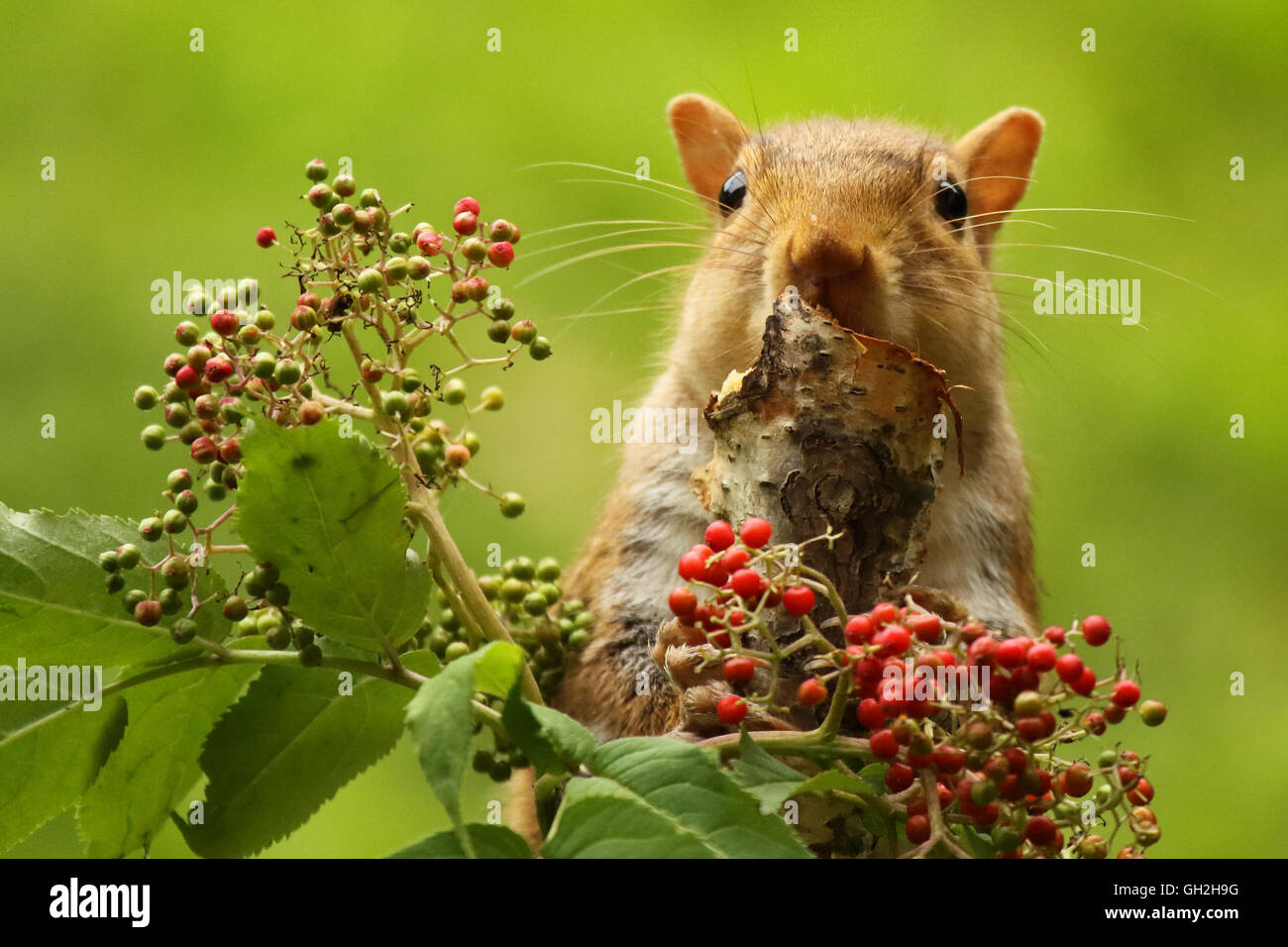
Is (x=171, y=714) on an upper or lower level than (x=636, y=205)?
lower

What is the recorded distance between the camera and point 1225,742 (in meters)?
1.83

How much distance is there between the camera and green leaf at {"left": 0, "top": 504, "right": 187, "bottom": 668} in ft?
1.87

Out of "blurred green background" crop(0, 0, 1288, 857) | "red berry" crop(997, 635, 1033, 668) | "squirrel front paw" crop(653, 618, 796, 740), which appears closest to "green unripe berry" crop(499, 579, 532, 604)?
"squirrel front paw" crop(653, 618, 796, 740)

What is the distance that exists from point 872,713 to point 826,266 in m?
0.41

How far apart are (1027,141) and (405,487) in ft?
2.94

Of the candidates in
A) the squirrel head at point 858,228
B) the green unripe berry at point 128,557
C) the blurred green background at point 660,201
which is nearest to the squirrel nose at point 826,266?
the squirrel head at point 858,228

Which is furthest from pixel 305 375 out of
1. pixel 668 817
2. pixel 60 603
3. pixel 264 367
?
pixel 668 817

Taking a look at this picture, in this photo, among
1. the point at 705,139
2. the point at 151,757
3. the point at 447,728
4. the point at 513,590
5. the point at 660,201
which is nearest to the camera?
the point at 447,728

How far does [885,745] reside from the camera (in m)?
0.50

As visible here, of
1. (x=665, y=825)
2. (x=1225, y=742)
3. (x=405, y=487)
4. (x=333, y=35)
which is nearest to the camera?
(x=665, y=825)

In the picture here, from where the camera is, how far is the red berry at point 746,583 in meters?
0.52

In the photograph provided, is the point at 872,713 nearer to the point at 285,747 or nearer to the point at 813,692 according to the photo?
the point at 813,692
